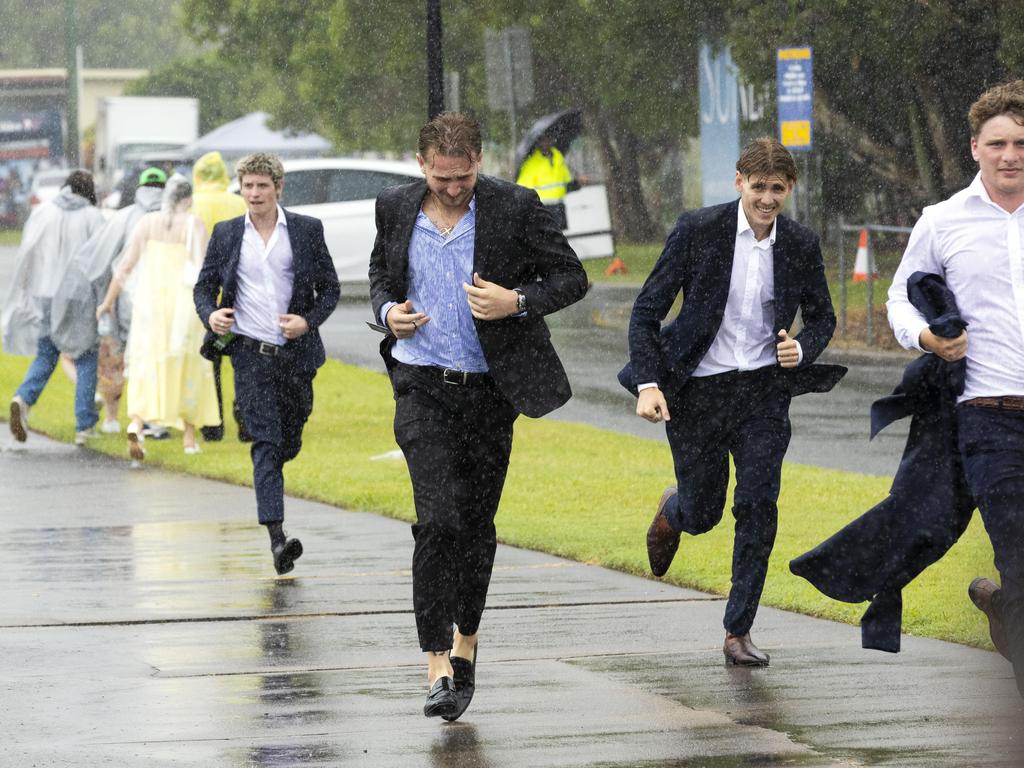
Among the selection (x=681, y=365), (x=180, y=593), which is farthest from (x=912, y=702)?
(x=180, y=593)

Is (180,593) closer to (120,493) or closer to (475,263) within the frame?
(475,263)

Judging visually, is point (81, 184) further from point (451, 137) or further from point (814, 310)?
point (451, 137)

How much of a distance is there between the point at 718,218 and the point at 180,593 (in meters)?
3.01

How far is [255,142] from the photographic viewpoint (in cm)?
4969

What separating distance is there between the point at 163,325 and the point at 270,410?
15.4ft

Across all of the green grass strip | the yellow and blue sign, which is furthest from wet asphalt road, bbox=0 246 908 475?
the yellow and blue sign

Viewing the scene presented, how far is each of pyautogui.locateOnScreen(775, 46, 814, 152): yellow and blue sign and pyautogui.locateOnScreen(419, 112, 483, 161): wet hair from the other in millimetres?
16159

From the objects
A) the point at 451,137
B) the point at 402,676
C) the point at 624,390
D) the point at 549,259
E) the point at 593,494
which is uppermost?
the point at 451,137

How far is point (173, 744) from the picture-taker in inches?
238

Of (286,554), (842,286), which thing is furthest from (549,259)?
(842,286)

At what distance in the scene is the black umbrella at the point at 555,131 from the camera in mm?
29609

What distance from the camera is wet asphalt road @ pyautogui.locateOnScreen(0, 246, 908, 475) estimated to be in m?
14.6

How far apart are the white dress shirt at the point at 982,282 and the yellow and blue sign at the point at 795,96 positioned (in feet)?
53.2

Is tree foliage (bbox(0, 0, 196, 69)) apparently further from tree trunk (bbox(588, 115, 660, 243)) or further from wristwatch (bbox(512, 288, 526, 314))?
wristwatch (bbox(512, 288, 526, 314))
